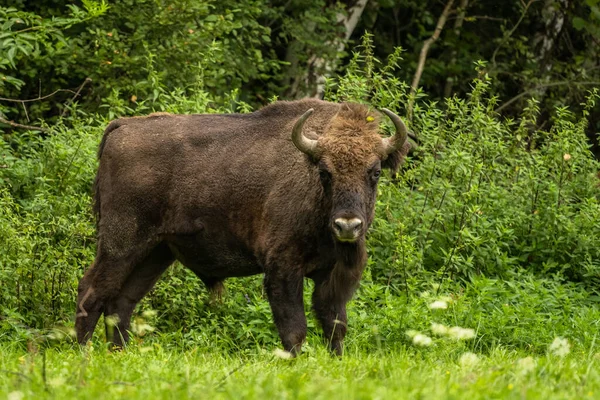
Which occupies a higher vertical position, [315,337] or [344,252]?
[344,252]

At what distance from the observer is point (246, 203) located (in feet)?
27.9

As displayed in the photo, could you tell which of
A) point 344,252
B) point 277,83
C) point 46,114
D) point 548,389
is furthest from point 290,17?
point 548,389

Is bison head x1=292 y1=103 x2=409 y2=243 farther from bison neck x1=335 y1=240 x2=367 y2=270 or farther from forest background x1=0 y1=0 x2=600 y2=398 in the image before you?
forest background x1=0 y1=0 x2=600 y2=398

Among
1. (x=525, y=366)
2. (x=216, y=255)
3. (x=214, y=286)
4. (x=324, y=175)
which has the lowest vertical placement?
(x=214, y=286)

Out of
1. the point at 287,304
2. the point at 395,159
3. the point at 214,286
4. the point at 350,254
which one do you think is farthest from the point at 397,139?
the point at 214,286

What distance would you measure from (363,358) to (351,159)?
5.99 feet

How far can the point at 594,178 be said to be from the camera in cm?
1162

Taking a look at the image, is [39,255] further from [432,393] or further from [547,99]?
[547,99]

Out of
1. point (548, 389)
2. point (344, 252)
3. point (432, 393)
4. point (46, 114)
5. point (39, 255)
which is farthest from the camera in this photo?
point (46, 114)

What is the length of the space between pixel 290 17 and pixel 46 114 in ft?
12.6

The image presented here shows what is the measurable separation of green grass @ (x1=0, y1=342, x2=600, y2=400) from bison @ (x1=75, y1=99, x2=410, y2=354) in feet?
6.30

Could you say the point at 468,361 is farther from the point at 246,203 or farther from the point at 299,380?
the point at 246,203

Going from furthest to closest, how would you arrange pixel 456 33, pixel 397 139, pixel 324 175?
pixel 456 33 → pixel 397 139 → pixel 324 175

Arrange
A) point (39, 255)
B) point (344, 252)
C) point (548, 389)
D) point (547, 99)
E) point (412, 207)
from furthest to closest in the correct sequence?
point (547, 99)
point (412, 207)
point (39, 255)
point (344, 252)
point (548, 389)
